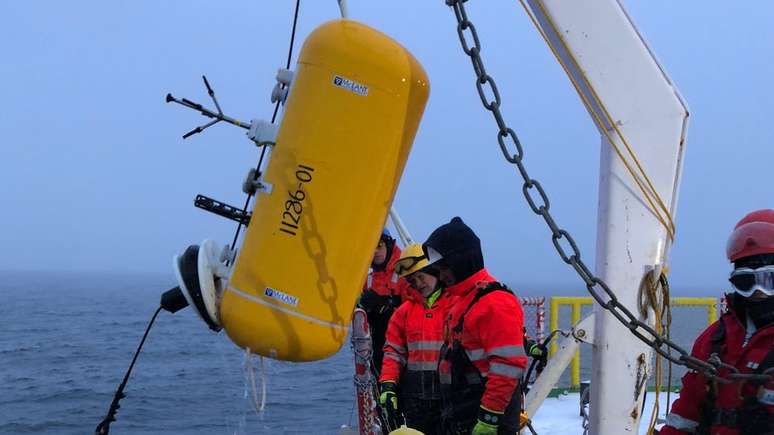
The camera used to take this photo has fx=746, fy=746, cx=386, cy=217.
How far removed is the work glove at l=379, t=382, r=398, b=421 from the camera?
13.5 feet

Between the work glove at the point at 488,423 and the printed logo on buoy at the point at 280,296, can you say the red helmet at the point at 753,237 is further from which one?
the printed logo on buoy at the point at 280,296

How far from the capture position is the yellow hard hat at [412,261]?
4031 millimetres

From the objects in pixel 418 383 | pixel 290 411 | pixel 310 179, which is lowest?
pixel 290 411

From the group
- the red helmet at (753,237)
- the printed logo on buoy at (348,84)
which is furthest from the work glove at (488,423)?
the printed logo on buoy at (348,84)

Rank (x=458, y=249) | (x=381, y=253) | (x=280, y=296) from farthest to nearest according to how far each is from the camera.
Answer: (x=381, y=253) < (x=458, y=249) < (x=280, y=296)

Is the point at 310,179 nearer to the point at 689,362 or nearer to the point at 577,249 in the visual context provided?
the point at 577,249

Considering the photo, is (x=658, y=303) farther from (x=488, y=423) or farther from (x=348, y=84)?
(x=348, y=84)

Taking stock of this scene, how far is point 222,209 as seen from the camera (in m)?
3.67

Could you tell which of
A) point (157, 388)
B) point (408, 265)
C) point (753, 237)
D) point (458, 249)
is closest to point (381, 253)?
point (408, 265)

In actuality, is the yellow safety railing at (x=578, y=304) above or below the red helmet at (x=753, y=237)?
below

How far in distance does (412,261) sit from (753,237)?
6.24ft

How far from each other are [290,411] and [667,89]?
1256cm

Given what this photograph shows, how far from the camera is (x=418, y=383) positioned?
414 cm

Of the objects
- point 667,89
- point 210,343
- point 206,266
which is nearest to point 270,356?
point 206,266
